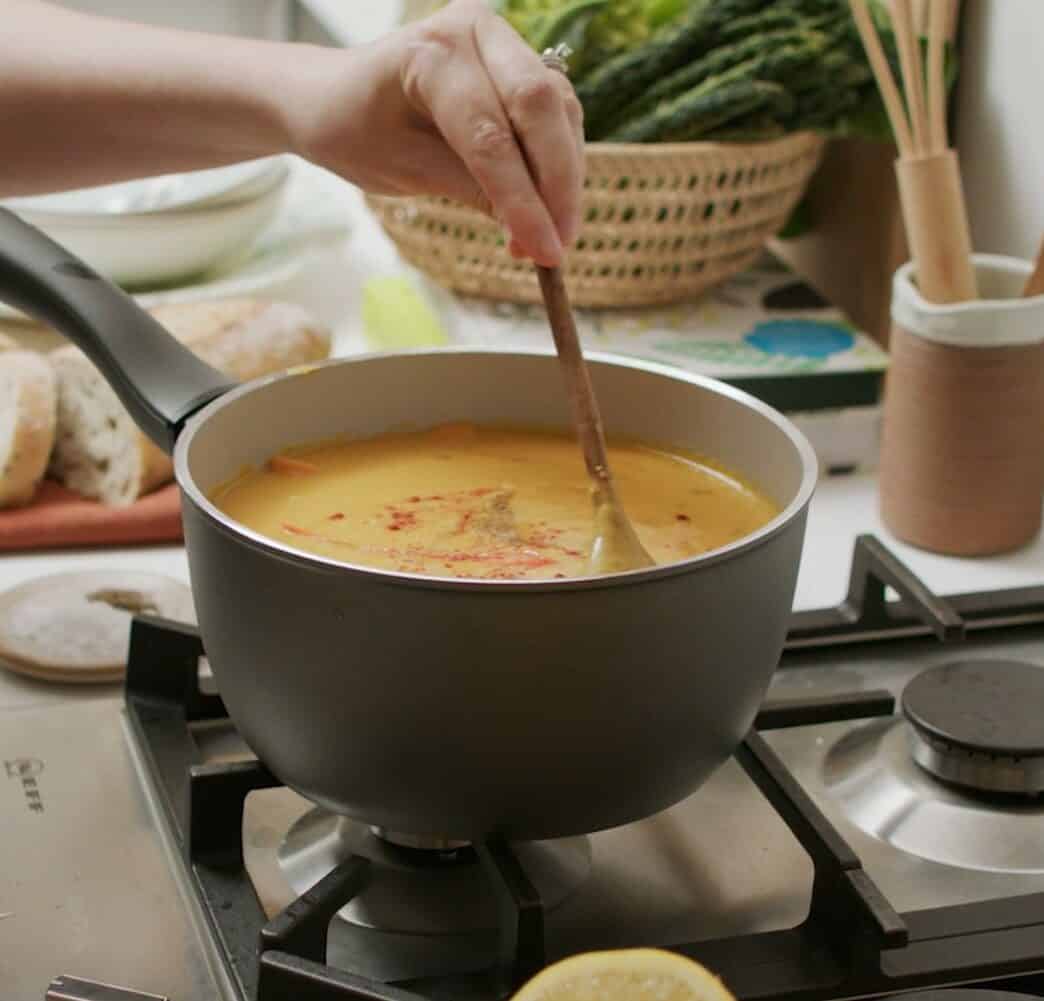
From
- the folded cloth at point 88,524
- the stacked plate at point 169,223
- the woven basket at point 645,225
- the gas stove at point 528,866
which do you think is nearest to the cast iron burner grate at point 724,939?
the gas stove at point 528,866

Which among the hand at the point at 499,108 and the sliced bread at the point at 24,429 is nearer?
the hand at the point at 499,108

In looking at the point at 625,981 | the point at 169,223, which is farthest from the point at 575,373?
Answer: the point at 169,223

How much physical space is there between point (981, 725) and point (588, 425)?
0.24m

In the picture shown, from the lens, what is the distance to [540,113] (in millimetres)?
748

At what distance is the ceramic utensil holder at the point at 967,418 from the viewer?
3.53 ft

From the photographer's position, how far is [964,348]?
1077 millimetres

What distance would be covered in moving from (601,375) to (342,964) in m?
0.34

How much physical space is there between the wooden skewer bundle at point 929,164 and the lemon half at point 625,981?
0.63 metres

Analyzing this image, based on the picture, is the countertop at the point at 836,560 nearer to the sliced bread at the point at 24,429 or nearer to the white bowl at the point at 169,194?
the sliced bread at the point at 24,429

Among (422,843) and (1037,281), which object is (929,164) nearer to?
(1037,281)

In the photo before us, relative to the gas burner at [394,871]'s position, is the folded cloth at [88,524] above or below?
below

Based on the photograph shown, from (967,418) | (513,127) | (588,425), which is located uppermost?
(513,127)

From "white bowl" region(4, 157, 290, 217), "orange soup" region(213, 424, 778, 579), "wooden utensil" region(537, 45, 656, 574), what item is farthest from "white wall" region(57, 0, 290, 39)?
"wooden utensil" region(537, 45, 656, 574)

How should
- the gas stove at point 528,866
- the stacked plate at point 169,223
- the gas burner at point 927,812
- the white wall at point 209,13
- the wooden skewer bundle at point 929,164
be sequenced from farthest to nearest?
the white wall at point 209,13, the stacked plate at point 169,223, the wooden skewer bundle at point 929,164, the gas burner at point 927,812, the gas stove at point 528,866
